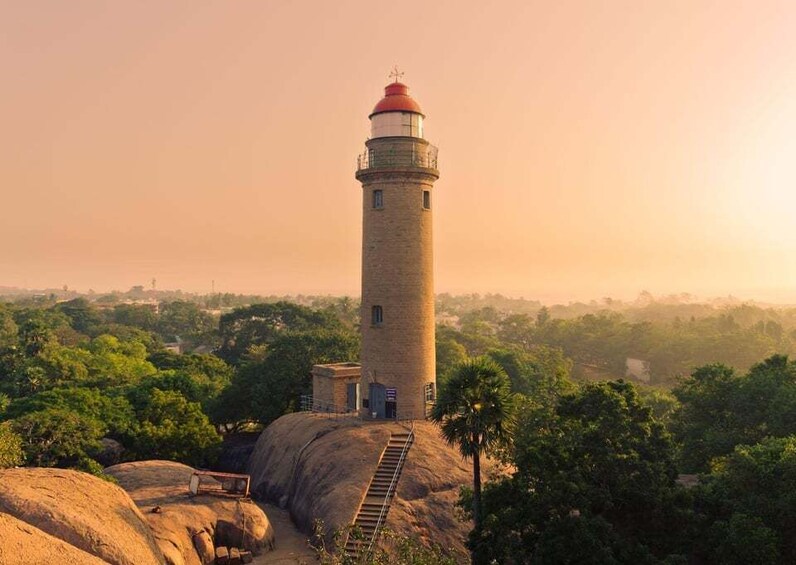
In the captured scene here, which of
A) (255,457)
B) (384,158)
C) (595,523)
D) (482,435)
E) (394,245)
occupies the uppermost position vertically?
(384,158)

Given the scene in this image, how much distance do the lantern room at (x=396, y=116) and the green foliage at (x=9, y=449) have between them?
24.0m

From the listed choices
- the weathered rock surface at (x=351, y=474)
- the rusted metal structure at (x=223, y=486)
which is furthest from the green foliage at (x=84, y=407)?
the rusted metal structure at (x=223, y=486)

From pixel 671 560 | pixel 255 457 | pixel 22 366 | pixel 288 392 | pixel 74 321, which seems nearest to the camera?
pixel 671 560

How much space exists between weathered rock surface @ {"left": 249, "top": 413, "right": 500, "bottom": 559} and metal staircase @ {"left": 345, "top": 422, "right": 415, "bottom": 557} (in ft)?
0.96

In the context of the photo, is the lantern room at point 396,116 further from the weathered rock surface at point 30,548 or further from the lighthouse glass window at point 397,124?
the weathered rock surface at point 30,548

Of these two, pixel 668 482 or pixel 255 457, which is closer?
pixel 668 482

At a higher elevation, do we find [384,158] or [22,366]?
[384,158]

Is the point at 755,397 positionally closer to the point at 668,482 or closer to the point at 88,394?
the point at 668,482

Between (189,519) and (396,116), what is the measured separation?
23036 mm

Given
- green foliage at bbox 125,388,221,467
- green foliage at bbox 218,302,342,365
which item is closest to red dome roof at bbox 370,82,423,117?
green foliage at bbox 125,388,221,467

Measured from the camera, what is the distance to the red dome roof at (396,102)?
34375mm

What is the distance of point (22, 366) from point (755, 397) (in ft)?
191

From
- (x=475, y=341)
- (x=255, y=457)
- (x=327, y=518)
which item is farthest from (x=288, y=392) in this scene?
(x=475, y=341)

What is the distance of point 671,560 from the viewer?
1783 centimetres
